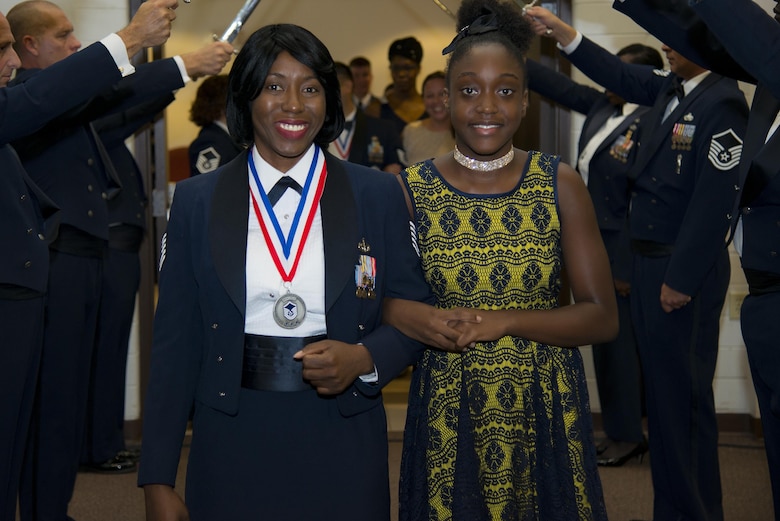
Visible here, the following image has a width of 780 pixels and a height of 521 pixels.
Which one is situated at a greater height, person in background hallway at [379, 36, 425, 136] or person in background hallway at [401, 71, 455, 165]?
person in background hallway at [379, 36, 425, 136]

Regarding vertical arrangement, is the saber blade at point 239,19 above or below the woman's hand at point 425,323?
above

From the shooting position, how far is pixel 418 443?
7.58ft

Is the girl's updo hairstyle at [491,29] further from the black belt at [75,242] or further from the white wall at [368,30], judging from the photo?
the white wall at [368,30]

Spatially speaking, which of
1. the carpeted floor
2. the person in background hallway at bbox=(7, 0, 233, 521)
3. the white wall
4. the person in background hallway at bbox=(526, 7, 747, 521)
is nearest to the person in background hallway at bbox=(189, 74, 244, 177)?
the white wall

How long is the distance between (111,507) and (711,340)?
2.43 metres

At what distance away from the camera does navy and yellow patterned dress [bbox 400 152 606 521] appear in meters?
2.24

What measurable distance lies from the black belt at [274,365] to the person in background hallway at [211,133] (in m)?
3.21

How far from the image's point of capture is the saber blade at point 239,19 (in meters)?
3.63

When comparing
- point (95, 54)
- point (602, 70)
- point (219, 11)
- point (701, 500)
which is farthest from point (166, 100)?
Answer: point (219, 11)

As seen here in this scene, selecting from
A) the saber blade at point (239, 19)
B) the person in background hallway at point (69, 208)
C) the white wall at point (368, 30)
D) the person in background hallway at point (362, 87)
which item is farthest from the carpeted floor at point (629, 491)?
the person in background hallway at point (362, 87)

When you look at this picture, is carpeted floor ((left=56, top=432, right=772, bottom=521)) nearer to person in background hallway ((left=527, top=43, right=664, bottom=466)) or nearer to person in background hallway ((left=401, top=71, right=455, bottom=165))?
person in background hallway ((left=527, top=43, right=664, bottom=466))

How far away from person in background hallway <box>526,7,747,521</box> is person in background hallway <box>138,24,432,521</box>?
5.10 feet

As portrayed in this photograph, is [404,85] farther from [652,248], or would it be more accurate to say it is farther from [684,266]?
[684,266]

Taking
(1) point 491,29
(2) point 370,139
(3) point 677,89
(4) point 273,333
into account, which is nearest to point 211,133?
(2) point 370,139
